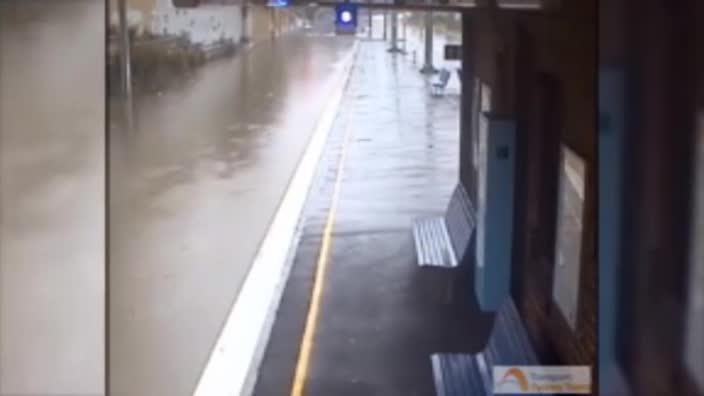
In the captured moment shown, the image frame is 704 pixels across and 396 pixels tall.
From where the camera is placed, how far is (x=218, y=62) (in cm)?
2502

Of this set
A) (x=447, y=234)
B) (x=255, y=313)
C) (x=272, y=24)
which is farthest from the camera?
(x=272, y=24)

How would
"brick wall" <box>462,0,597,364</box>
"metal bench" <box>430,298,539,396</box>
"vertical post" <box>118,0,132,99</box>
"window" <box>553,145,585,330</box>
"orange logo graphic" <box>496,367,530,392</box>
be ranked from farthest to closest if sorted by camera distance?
1. "vertical post" <box>118,0,132,99</box>
2. "metal bench" <box>430,298,539,396</box>
3. "orange logo graphic" <box>496,367,530,392</box>
4. "window" <box>553,145,585,330</box>
5. "brick wall" <box>462,0,597,364</box>

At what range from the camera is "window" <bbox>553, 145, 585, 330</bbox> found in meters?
5.45

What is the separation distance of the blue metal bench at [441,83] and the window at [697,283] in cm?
2146

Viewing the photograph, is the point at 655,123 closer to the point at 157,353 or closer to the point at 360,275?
the point at 157,353

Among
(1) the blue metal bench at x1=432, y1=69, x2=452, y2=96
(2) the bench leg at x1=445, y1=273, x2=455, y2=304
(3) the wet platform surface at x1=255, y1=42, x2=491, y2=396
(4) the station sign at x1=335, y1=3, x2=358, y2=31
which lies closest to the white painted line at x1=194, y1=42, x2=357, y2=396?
(3) the wet platform surface at x1=255, y1=42, x2=491, y2=396

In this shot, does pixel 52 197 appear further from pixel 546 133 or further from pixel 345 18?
pixel 345 18

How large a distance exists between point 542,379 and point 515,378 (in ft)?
0.97

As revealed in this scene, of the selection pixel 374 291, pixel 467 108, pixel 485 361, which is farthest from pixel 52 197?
pixel 467 108

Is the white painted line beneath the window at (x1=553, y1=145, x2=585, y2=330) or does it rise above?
beneath

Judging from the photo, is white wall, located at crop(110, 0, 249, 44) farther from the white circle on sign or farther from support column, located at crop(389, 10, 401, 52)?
support column, located at crop(389, 10, 401, 52)

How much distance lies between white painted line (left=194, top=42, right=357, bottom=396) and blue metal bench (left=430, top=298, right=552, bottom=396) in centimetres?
115

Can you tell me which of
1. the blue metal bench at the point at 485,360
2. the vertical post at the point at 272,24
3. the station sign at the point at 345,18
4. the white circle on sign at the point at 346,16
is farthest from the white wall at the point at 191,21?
the blue metal bench at the point at 485,360

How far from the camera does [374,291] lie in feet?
29.4
